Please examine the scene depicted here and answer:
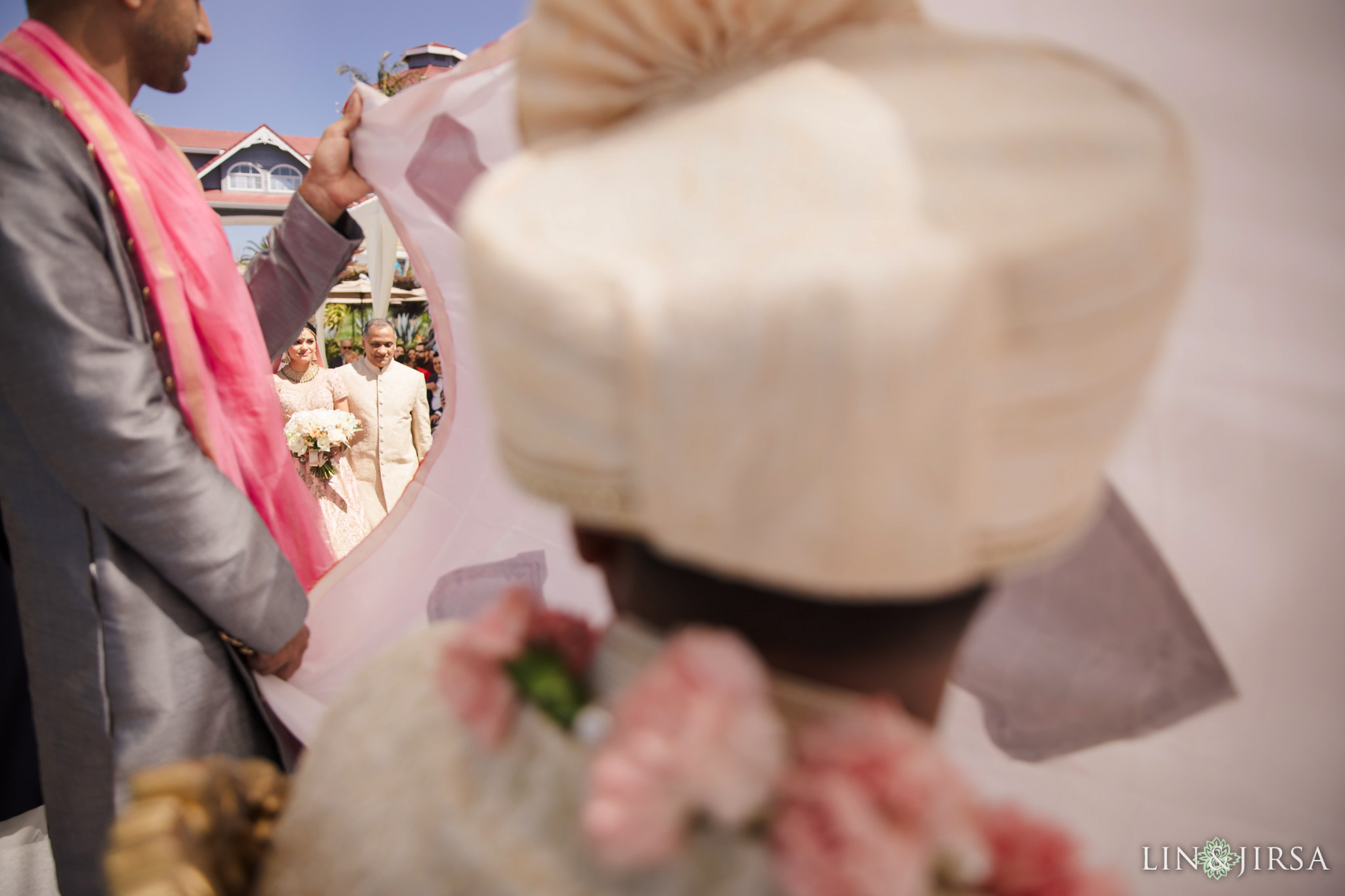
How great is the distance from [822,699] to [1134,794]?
843 millimetres

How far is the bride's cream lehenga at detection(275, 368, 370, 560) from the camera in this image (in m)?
3.56

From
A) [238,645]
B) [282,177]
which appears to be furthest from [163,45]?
[282,177]

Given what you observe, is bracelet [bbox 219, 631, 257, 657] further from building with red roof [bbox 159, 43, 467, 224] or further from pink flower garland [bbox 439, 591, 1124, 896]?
building with red roof [bbox 159, 43, 467, 224]

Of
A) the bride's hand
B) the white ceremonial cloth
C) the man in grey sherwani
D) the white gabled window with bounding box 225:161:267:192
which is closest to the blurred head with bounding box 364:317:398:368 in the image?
the white ceremonial cloth

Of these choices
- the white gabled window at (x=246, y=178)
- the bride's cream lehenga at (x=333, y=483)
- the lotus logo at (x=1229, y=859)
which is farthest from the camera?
the white gabled window at (x=246, y=178)

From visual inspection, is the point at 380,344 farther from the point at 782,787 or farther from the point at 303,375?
the point at 782,787

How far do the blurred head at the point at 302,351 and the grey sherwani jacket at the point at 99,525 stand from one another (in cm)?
297

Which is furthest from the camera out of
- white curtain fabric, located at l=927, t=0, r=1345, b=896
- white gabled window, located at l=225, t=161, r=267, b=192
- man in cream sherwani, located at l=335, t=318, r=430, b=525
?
white gabled window, located at l=225, t=161, r=267, b=192

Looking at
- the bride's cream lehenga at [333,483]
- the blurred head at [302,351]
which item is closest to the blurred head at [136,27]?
the bride's cream lehenga at [333,483]

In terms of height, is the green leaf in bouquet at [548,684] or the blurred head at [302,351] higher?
the green leaf in bouquet at [548,684]

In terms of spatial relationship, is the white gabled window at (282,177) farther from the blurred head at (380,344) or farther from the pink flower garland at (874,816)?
the pink flower garland at (874,816)

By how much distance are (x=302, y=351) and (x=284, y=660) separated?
10.2 feet

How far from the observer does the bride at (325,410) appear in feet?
11.8

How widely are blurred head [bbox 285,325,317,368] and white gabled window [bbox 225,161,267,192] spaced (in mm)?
17859
